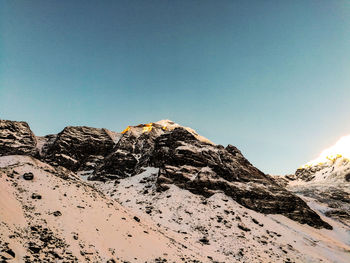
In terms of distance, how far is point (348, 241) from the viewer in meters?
42.5

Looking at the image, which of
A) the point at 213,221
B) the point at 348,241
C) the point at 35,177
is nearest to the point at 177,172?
the point at 213,221

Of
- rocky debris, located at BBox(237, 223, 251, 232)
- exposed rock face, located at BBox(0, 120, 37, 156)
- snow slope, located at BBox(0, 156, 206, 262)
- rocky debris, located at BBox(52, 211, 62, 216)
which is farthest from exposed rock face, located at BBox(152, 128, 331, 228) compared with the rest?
exposed rock face, located at BBox(0, 120, 37, 156)

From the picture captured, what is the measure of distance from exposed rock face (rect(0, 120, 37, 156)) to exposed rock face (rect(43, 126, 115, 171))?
6.09 metres

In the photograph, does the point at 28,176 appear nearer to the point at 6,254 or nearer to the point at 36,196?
the point at 36,196

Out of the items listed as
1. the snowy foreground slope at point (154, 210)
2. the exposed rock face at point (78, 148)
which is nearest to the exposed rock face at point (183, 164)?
the exposed rock face at point (78, 148)

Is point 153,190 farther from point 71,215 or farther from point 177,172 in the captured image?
point 71,215

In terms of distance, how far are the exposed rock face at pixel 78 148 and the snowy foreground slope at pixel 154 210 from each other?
0.65m

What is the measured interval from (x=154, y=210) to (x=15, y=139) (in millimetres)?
63763

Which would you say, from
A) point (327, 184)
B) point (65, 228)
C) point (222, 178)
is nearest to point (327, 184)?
point (327, 184)

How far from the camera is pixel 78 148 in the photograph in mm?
76375

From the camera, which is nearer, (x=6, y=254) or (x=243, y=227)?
(x=6, y=254)

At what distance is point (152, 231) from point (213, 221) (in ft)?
42.0

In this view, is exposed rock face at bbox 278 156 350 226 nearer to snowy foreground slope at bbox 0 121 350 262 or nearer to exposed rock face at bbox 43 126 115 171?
snowy foreground slope at bbox 0 121 350 262

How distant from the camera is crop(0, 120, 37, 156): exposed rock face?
65.9 meters
